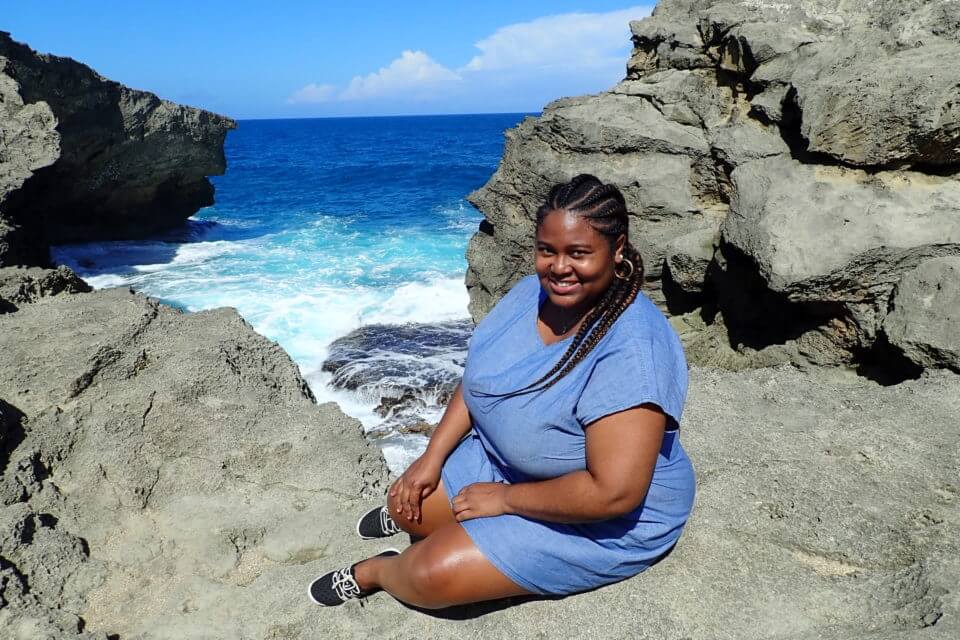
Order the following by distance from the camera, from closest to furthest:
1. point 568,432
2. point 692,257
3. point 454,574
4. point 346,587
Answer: point 568,432 < point 454,574 < point 346,587 < point 692,257

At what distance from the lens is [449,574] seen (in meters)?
2.24

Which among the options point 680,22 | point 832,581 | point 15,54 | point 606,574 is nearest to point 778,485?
point 832,581

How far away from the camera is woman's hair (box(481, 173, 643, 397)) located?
2.08 metres

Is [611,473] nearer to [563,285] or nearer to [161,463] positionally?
[563,285]

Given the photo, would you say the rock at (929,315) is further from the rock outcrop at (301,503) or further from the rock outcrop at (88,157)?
the rock outcrop at (88,157)

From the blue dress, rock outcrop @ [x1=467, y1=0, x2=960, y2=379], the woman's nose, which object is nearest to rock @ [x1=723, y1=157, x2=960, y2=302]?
rock outcrop @ [x1=467, y1=0, x2=960, y2=379]

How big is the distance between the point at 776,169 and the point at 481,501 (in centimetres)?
471

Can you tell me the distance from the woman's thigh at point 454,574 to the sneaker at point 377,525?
61 centimetres

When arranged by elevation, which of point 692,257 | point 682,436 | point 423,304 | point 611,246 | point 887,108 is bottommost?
A: point 423,304

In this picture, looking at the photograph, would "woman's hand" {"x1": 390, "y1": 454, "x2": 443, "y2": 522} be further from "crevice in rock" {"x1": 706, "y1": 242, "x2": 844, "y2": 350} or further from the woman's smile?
"crevice in rock" {"x1": 706, "y1": 242, "x2": 844, "y2": 350}

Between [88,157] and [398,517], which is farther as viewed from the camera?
[88,157]

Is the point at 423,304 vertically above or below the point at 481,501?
below

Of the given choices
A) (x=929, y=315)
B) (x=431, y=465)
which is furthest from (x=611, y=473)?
(x=929, y=315)

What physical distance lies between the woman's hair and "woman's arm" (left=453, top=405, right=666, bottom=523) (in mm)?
236
